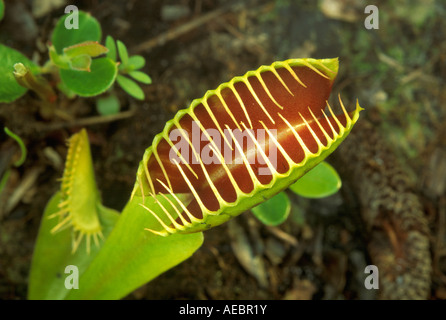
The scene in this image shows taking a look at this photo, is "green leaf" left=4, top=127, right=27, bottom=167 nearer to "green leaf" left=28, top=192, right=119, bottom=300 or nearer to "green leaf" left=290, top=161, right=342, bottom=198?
"green leaf" left=28, top=192, right=119, bottom=300

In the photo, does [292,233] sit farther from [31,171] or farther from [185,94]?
[31,171]

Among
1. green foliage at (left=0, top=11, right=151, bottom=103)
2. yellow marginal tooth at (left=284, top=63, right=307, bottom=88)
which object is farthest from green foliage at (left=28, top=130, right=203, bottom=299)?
yellow marginal tooth at (left=284, top=63, right=307, bottom=88)

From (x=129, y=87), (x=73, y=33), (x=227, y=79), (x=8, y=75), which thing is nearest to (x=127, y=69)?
(x=129, y=87)

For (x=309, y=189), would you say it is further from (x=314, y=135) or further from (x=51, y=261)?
(x=51, y=261)

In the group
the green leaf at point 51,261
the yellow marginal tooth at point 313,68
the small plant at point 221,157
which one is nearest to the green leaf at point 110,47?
the small plant at point 221,157

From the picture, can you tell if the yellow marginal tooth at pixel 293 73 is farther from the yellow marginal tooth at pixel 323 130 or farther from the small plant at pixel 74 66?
the small plant at pixel 74 66
